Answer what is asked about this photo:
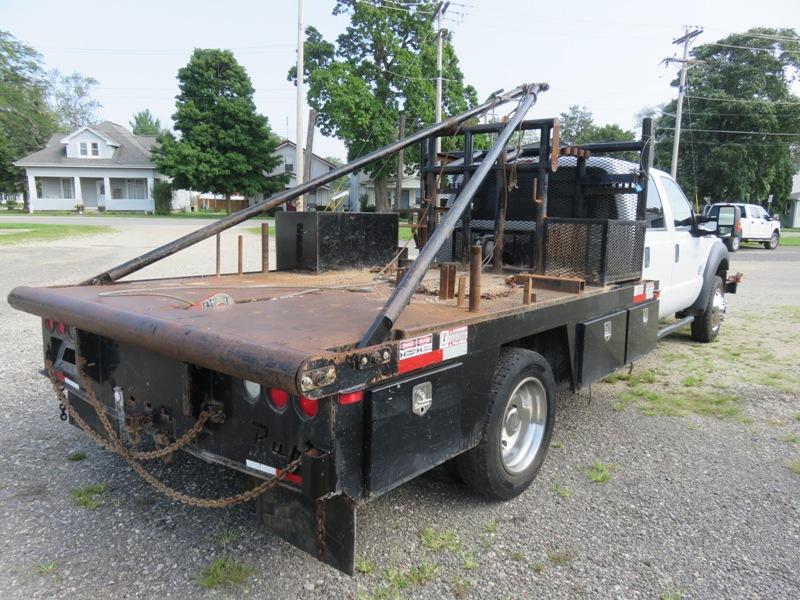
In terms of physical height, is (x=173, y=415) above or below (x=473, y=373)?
below

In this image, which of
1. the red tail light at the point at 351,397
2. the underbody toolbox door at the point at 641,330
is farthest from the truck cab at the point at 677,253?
the red tail light at the point at 351,397

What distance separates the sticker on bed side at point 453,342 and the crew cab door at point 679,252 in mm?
3760

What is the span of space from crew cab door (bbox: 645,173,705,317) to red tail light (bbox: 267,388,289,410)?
14.9 ft

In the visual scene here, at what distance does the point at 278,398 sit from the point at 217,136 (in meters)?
44.7

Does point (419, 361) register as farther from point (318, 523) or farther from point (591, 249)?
point (591, 249)

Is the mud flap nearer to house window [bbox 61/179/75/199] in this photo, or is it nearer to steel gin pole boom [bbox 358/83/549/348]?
steel gin pole boom [bbox 358/83/549/348]

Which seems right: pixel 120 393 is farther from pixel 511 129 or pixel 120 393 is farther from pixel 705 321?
pixel 705 321

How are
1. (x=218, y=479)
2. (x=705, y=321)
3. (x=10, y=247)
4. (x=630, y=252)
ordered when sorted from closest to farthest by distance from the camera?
(x=218, y=479), (x=630, y=252), (x=705, y=321), (x=10, y=247)

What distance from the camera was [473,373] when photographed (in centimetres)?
286

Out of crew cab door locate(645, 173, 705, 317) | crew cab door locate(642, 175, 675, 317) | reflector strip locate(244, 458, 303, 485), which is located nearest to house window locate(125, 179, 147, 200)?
crew cab door locate(645, 173, 705, 317)

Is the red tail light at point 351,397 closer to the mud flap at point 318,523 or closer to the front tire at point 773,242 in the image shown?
the mud flap at point 318,523

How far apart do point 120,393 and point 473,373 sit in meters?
1.70

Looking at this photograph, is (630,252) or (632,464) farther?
(630,252)

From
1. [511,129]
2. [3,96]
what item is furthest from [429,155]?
[3,96]
